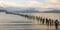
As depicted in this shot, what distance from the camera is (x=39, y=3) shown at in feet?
15.3

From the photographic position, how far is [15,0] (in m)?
4.67

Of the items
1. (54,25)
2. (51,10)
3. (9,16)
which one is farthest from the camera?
(9,16)

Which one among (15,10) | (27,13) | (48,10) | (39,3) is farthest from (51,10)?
(15,10)

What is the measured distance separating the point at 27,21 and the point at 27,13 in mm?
417

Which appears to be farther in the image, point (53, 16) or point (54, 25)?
point (53, 16)

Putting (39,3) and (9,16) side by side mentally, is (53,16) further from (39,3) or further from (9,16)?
(9,16)

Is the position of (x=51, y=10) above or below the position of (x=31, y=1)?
below

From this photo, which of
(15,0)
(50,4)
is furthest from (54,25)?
(15,0)

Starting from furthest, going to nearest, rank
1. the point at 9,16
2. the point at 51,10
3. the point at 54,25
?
the point at 9,16
the point at 51,10
the point at 54,25

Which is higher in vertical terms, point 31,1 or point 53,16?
point 31,1

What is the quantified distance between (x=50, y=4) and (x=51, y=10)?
0.24 meters

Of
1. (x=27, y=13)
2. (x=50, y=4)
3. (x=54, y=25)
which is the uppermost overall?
(x=50, y=4)

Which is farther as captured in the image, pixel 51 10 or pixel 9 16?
pixel 9 16

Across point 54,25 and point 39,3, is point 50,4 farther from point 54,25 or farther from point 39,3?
point 54,25
